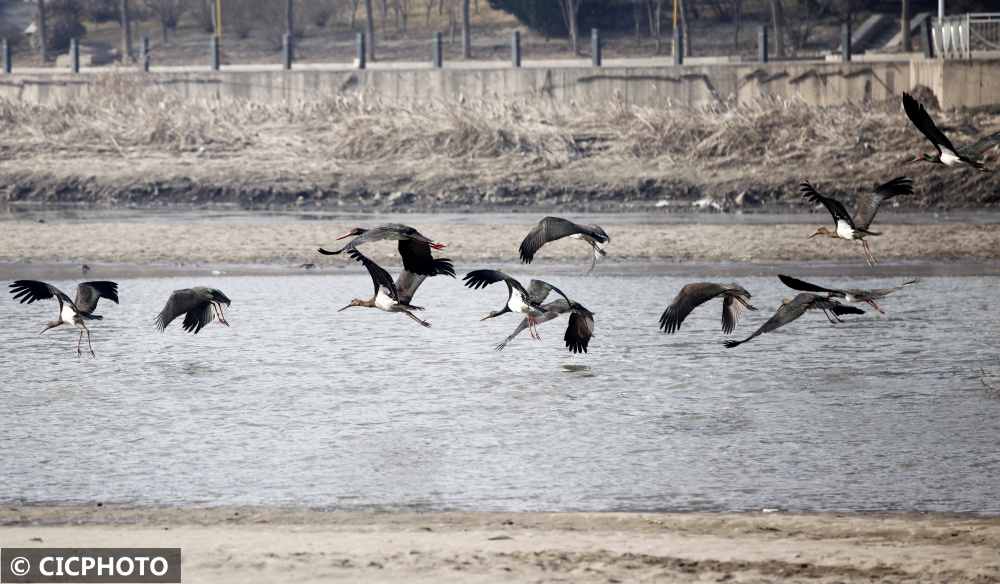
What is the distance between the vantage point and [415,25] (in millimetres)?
53688

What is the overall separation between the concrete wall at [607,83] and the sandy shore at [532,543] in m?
20.2

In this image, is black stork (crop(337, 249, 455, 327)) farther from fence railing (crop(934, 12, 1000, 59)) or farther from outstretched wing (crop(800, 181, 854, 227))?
fence railing (crop(934, 12, 1000, 59))

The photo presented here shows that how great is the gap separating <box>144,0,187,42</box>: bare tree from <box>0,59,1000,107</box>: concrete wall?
2019cm

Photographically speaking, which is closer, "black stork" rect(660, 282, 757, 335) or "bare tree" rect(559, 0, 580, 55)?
"black stork" rect(660, 282, 757, 335)

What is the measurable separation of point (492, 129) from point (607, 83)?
17.3ft

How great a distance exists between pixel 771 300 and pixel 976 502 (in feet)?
21.4

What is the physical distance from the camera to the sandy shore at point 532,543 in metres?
4.79

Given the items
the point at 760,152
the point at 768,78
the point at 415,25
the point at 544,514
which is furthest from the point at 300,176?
the point at 415,25

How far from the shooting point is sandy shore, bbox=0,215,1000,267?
1580 centimetres

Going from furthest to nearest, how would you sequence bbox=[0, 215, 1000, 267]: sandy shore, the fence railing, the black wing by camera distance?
the fence railing, bbox=[0, 215, 1000, 267]: sandy shore, the black wing

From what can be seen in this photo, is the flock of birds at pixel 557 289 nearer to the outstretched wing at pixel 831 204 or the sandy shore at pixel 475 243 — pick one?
the outstretched wing at pixel 831 204

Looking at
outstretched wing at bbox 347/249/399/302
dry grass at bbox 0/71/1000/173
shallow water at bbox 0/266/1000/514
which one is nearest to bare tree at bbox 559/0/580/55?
dry grass at bbox 0/71/1000/173

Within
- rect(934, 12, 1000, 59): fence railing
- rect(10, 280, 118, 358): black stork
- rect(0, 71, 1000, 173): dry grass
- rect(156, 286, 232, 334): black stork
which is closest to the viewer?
rect(10, 280, 118, 358): black stork

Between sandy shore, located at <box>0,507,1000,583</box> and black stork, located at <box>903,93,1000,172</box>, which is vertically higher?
black stork, located at <box>903,93,1000,172</box>
